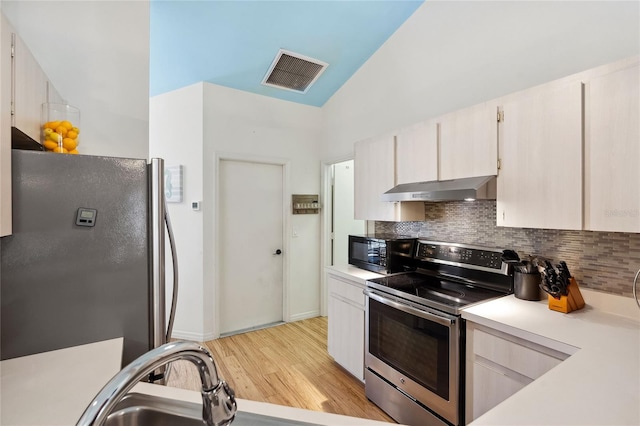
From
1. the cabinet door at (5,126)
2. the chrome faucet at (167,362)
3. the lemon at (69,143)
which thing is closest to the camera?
the chrome faucet at (167,362)

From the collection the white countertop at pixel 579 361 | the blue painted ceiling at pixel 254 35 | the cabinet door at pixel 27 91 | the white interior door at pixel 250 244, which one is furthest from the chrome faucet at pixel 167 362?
the white interior door at pixel 250 244

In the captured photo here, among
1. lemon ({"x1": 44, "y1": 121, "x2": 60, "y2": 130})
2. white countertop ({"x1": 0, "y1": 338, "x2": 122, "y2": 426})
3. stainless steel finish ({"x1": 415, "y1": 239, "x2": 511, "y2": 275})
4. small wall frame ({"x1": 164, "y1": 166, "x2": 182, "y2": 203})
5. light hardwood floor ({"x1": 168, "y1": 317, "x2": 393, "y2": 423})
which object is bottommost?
light hardwood floor ({"x1": 168, "y1": 317, "x2": 393, "y2": 423})

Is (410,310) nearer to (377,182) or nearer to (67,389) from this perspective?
(377,182)

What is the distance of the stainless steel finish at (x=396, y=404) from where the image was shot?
1.75 m

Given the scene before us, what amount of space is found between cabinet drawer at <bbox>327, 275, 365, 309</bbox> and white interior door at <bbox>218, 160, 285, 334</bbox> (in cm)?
125

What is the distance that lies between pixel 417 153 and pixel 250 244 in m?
2.25

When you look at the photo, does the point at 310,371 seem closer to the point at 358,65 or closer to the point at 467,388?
the point at 467,388

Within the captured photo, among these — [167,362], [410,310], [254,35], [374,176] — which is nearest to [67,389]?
[167,362]

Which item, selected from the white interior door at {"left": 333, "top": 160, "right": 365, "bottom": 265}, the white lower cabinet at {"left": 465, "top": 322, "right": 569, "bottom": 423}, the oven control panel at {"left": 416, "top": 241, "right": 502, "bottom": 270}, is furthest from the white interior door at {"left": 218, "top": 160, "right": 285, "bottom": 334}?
the white lower cabinet at {"left": 465, "top": 322, "right": 569, "bottom": 423}

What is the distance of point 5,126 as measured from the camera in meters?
1.07

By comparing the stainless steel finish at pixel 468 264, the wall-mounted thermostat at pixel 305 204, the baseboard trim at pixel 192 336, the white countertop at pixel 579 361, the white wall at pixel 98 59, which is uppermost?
the white wall at pixel 98 59

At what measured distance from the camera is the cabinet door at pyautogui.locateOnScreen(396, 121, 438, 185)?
2.12 m

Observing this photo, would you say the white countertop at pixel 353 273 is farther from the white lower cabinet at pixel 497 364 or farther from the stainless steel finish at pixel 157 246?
the stainless steel finish at pixel 157 246

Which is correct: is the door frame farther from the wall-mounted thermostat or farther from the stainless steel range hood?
the stainless steel range hood
